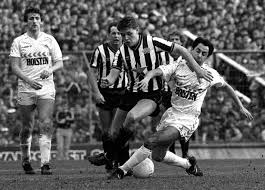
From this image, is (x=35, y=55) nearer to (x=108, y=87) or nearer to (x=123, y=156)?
(x=108, y=87)

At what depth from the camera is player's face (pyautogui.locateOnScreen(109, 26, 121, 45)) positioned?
13016 millimetres

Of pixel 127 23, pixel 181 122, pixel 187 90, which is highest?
pixel 127 23

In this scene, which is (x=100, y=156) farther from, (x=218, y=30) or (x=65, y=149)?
(x=218, y=30)

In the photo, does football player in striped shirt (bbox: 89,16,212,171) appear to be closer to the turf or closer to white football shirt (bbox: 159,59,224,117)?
white football shirt (bbox: 159,59,224,117)

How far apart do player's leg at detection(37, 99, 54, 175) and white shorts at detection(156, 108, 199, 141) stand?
2028 millimetres

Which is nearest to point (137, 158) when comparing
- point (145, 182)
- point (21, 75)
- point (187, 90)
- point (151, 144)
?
point (151, 144)

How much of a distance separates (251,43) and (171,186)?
15553 millimetres

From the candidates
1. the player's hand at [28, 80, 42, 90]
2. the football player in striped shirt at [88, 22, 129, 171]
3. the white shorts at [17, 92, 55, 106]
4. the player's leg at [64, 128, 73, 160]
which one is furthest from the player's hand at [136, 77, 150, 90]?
the player's leg at [64, 128, 73, 160]

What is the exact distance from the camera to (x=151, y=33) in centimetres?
2522

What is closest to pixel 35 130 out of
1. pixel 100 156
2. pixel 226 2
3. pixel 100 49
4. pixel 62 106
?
pixel 62 106

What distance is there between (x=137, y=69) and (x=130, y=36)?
0.50m

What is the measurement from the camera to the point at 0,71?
67.4 ft

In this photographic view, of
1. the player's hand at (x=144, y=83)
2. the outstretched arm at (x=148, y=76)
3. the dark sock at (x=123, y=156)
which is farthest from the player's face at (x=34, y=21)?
the player's hand at (x=144, y=83)

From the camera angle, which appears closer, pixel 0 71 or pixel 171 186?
pixel 171 186
